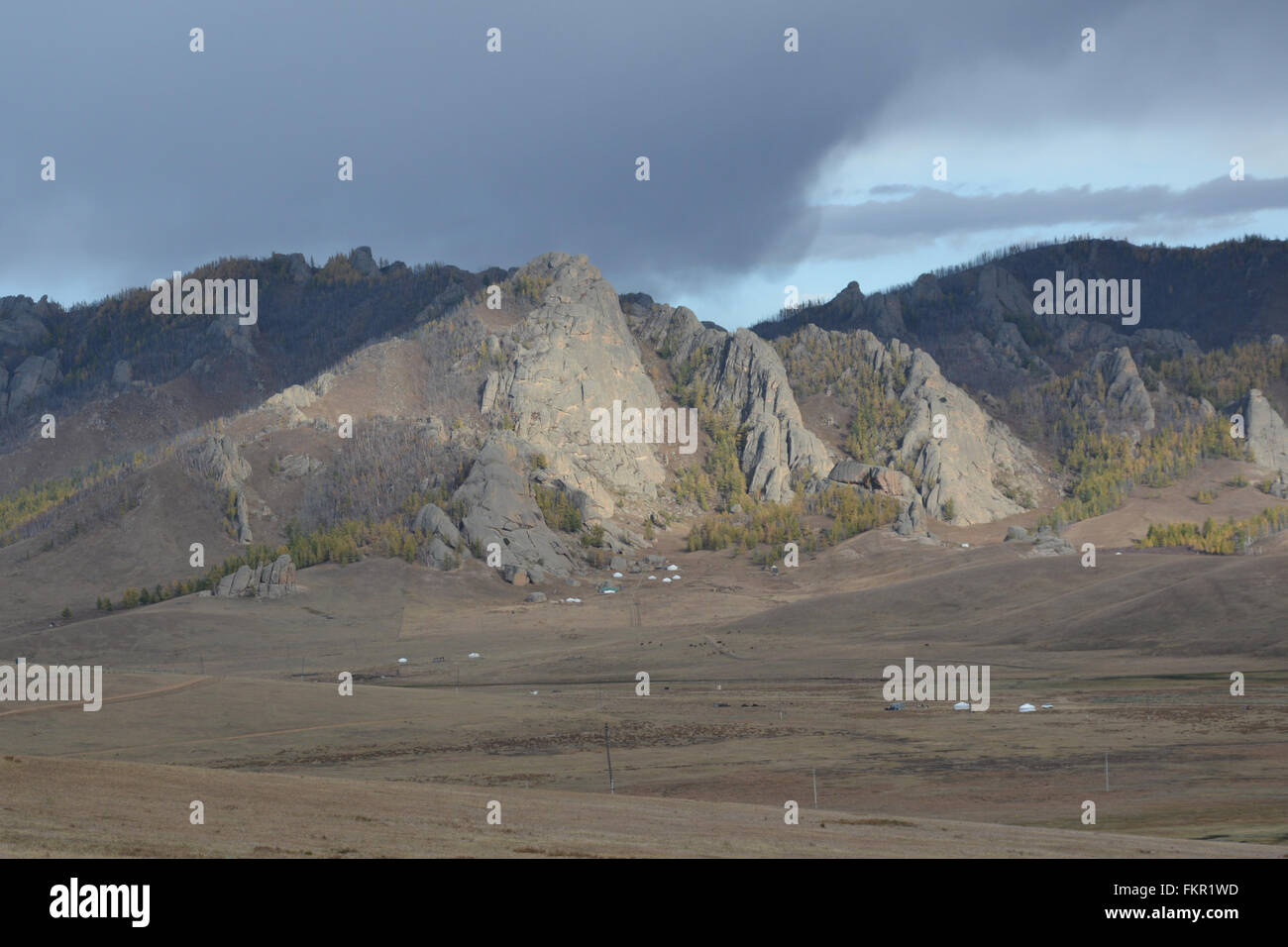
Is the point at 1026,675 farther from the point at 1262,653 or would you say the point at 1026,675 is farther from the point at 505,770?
the point at 505,770

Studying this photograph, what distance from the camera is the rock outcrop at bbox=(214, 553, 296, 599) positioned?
157m

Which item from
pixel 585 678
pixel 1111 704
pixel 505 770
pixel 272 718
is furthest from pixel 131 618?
pixel 1111 704

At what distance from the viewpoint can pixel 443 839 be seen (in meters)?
29.1

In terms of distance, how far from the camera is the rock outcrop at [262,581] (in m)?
157

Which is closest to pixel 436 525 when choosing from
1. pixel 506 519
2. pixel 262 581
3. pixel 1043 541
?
pixel 506 519

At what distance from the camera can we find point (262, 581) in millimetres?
159125

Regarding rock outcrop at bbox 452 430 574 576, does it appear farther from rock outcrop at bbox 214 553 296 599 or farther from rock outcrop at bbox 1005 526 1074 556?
rock outcrop at bbox 1005 526 1074 556

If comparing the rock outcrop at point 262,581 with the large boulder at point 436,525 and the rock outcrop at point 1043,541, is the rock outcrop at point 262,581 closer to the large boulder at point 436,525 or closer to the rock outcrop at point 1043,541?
the large boulder at point 436,525

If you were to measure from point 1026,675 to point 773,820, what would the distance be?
209 feet

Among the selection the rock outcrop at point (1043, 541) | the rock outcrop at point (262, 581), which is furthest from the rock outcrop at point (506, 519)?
the rock outcrop at point (1043, 541)

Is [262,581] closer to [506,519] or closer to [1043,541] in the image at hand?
[506,519]

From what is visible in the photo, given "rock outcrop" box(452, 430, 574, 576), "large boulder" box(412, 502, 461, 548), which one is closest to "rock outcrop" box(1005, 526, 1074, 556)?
"rock outcrop" box(452, 430, 574, 576)
